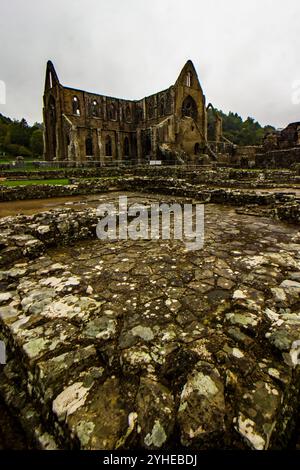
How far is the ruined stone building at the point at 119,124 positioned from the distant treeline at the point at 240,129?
24738 mm

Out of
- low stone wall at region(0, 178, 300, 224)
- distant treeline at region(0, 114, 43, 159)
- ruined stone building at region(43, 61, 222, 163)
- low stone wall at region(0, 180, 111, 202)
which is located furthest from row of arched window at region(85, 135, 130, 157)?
distant treeline at region(0, 114, 43, 159)

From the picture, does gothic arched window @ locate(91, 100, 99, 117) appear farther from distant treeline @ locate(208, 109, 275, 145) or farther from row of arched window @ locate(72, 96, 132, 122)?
distant treeline @ locate(208, 109, 275, 145)

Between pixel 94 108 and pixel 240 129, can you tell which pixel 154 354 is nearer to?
pixel 94 108

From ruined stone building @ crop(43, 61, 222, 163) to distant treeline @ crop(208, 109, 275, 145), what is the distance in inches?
974

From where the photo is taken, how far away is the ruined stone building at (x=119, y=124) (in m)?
31.1

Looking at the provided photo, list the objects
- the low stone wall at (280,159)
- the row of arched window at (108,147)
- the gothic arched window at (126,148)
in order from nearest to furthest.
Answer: the low stone wall at (280,159) < the row of arched window at (108,147) < the gothic arched window at (126,148)

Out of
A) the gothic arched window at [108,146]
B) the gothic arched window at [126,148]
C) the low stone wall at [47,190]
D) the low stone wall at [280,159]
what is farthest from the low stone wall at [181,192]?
the gothic arched window at [126,148]

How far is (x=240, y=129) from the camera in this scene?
3204 inches

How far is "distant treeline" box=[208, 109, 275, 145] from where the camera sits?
6384 centimetres

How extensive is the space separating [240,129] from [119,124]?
57.3 m

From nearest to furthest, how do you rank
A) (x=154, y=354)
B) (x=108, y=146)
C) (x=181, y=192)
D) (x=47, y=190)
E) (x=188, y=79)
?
(x=154, y=354)
(x=181, y=192)
(x=47, y=190)
(x=188, y=79)
(x=108, y=146)

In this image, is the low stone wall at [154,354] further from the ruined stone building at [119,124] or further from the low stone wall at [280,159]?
the ruined stone building at [119,124]

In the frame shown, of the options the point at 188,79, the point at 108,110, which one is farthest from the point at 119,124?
the point at 188,79
